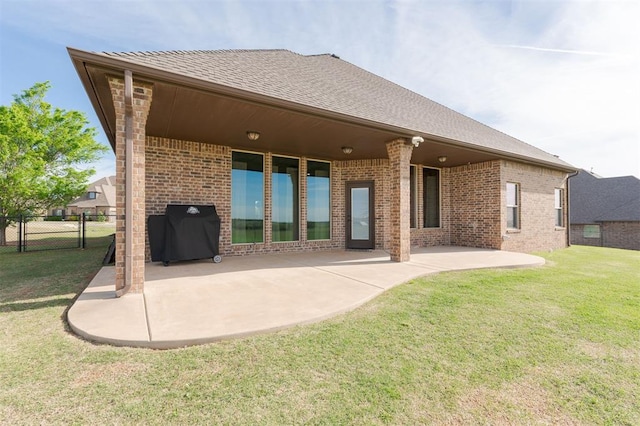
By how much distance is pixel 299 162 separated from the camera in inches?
333

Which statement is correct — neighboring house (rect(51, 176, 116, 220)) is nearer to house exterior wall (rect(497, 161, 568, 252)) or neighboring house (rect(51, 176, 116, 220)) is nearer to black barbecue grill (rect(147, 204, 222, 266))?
black barbecue grill (rect(147, 204, 222, 266))

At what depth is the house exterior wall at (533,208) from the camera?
9.04 metres

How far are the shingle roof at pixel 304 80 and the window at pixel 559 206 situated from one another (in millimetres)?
6063

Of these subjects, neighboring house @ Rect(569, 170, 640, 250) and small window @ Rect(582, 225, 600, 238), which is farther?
small window @ Rect(582, 225, 600, 238)

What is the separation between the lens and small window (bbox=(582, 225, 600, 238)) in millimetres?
22764

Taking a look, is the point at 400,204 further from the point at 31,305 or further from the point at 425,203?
the point at 31,305

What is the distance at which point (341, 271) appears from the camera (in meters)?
5.54

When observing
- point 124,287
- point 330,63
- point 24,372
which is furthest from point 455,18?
point 24,372

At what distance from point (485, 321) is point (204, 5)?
7.96 metres

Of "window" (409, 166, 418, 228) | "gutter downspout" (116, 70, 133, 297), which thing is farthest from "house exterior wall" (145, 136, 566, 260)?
"gutter downspout" (116, 70, 133, 297)

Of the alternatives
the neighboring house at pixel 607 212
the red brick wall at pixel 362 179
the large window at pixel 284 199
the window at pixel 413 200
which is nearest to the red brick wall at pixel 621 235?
the neighboring house at pixel 607 212

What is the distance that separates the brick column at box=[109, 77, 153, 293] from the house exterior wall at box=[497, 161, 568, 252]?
955 centimetres

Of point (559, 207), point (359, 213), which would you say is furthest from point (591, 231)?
point (359, 213)

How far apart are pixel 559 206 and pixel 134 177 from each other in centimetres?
1440
